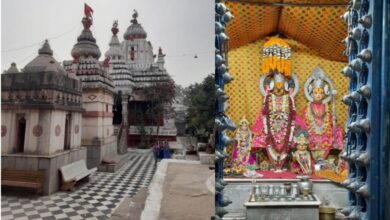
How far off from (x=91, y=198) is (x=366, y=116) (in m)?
1.59

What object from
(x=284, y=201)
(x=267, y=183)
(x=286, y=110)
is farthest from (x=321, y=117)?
(x=284, y=201)

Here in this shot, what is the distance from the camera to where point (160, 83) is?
1561mm

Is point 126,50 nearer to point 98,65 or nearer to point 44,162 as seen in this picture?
point 98,65

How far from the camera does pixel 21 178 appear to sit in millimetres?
1220

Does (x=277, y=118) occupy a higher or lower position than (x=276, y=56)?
lower

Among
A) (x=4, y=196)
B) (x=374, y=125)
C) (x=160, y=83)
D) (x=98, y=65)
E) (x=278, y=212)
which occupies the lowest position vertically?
(x=278, y=212)

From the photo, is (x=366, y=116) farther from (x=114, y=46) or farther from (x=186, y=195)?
(x=186, y=195)

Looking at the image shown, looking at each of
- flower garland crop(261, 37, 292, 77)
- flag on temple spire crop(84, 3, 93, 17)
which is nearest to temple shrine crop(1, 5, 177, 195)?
flag on temple spire crop(84, 3, 93, 17)

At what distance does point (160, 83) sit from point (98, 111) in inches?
16.4

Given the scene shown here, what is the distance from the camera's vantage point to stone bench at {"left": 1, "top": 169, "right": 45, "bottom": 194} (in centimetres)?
123

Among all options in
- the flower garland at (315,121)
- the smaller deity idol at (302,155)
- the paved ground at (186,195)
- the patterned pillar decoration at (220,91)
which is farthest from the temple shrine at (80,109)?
the flower garland at (315,121)

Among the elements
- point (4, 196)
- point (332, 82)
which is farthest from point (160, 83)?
point (332, 82)

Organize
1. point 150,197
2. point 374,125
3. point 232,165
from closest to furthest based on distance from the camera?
point 374,125 < point 150,197 < point 232,165

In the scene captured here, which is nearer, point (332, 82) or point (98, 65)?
point (98, 65)
